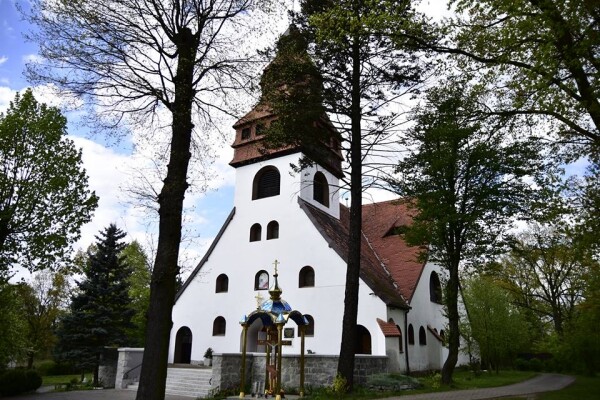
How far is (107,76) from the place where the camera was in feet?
29.3

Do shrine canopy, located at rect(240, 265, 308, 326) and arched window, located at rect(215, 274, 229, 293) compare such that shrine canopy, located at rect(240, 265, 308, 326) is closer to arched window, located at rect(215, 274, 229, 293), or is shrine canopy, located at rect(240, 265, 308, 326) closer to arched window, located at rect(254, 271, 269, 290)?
arched window, located at rect(254, 271, 269, 290)

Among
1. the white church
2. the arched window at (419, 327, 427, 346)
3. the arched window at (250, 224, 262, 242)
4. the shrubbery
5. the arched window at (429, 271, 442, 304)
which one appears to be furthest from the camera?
the arched window at (429, 271, 442, 304)

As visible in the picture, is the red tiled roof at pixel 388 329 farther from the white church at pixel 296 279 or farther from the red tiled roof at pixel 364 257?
the red tiled roof at pixel 364 257

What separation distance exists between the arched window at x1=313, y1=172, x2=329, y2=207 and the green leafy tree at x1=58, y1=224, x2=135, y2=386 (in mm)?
10809

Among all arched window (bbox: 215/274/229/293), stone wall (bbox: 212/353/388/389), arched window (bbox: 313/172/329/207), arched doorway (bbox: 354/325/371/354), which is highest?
arched window (bbox: 313/172/329/207)

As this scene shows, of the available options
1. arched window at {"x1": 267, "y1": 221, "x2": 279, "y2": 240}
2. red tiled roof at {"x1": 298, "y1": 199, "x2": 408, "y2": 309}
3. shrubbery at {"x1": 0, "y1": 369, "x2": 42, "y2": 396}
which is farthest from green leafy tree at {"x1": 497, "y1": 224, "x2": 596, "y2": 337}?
shrubbery at {"x1": 0, "y1": 369, "x2": 42, "y2": 396}

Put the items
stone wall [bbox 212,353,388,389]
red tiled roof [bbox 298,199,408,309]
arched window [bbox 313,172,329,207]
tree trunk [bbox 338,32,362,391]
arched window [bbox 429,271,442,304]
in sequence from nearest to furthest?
tree trunk [bbox 338,32,362,391], stone wall [bbox 212,353,388,389], red tiled roof [bbox 298,199,408,309], arched window [bbox 313,172,329,207], arched window [bbox 429,271,442,304]

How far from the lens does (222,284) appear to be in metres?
25.0

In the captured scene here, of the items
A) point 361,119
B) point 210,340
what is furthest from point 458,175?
point 210,340

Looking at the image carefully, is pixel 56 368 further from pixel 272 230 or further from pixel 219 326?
pixel 272 230

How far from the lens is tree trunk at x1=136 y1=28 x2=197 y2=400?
7.73 m

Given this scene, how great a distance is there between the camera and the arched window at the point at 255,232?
24688mm

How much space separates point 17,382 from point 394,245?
2025 cm

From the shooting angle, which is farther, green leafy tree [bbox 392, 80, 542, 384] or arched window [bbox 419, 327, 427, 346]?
arched window [bbox 419, 327, 427, 346]
